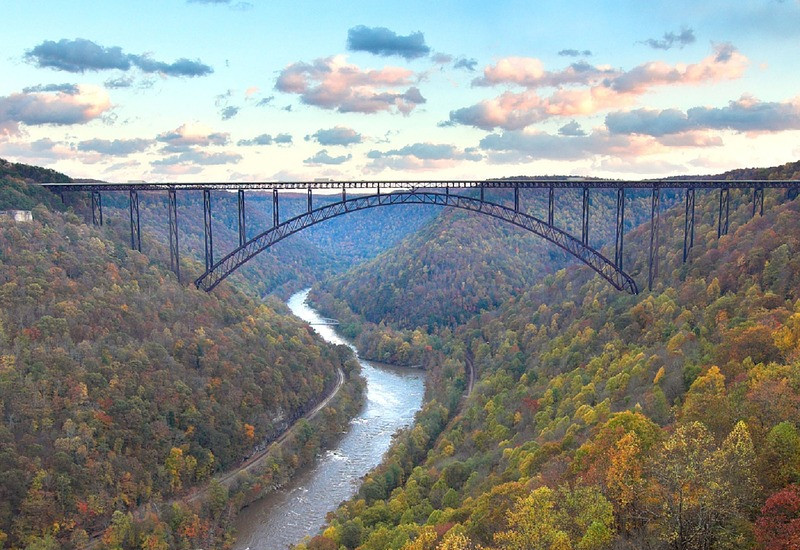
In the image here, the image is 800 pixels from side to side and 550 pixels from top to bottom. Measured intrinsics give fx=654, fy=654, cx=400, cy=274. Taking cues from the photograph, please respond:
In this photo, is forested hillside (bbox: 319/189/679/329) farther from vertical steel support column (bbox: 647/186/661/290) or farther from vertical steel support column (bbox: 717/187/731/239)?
vertical steel support column (bbox: 717/187/731/239)

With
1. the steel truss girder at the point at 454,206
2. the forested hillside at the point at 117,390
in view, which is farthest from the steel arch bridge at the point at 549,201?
the forested hillside at the point at 117,390

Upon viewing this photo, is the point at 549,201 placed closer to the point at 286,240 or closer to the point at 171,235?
the point at 171,235

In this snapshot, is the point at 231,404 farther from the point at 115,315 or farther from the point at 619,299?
the point at 619,299

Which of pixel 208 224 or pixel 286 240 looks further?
pixel 286 240

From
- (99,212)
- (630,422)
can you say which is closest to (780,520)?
(630,422)

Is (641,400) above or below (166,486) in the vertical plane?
above

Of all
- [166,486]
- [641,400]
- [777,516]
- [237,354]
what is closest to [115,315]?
[237,354]

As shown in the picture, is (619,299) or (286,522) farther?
(619,299)
